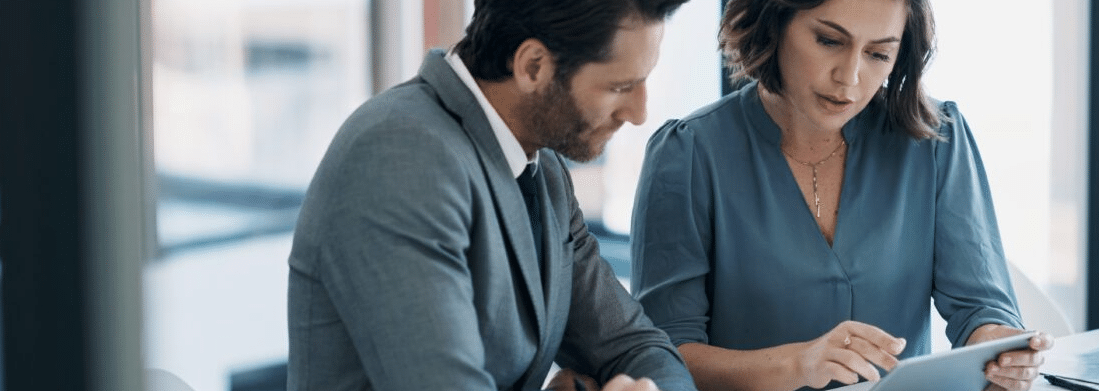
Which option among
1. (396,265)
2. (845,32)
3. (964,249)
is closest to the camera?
(396,265)

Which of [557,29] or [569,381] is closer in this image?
[557,29]

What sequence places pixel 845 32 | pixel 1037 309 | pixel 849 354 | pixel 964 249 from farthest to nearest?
pixel 1037 309, pixel 964 249, pixel 845 32, pixel 849 354

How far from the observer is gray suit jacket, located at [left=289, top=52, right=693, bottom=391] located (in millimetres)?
1226

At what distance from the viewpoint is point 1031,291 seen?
8.52ft

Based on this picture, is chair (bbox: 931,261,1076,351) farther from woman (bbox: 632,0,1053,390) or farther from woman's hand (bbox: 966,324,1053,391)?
woman's hand (bbox: 966,324,1053,391)

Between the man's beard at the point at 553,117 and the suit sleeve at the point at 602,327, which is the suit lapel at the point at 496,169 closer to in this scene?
the man's beard at the point at 553,117

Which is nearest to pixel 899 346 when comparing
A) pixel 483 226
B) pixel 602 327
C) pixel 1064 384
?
pixel 1064 384

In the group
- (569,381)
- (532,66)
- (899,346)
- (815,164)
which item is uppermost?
(532,66)

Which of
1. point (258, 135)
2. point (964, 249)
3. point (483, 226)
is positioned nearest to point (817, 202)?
point (964, 249)

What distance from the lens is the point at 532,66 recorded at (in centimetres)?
148

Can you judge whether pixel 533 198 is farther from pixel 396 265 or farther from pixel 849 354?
pixel 849 354

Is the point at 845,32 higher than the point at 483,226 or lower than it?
higher

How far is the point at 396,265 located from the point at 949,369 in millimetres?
762

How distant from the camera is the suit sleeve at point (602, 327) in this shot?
168 centimetres
